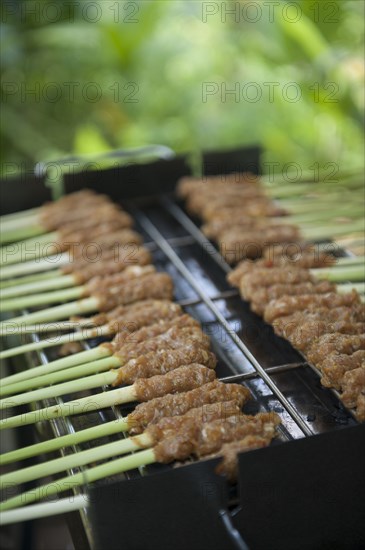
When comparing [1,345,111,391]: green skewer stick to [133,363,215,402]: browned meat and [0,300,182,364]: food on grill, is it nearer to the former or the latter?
[0,300,182,364]: food on grill

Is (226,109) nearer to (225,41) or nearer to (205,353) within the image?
(225,41)

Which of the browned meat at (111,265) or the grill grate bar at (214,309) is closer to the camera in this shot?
the grill grate bar at (214,309)

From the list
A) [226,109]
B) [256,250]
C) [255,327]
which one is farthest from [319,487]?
[226,109]

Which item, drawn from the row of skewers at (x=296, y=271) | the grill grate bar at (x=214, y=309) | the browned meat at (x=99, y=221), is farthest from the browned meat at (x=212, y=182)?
the browned meat at (x=99, y=221)

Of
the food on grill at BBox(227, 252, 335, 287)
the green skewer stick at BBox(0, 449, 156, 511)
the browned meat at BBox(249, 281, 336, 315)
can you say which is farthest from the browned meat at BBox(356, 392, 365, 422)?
the food on grill at BBox(227, 252, 335, 287)

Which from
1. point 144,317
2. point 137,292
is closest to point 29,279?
point 137,292

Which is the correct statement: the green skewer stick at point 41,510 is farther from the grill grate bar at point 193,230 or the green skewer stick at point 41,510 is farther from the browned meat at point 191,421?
the grill grate bar at point 193,230

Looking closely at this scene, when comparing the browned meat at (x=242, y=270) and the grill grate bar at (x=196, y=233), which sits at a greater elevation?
the grill grate bar at (x=196, y=233)

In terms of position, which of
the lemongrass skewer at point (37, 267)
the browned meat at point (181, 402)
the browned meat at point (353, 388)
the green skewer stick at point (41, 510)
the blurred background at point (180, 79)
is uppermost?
the blurred background at point (180, 79)

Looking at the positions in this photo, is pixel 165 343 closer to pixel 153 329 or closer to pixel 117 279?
pixel 153 329
